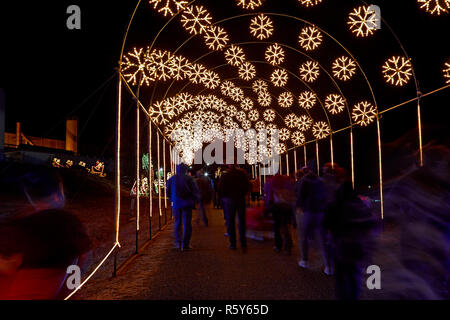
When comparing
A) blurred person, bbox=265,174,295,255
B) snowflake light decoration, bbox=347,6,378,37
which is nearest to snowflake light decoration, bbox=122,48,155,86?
blurred person, bbox=265,174,295,255

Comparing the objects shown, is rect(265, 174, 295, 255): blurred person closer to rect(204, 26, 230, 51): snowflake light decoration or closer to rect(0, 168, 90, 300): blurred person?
rect(0, 168, 90, 300): blurred person

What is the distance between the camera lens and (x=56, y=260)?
5.45 m

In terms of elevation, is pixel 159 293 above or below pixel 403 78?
below

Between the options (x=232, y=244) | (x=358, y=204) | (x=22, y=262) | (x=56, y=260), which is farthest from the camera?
(x=232, y=244)

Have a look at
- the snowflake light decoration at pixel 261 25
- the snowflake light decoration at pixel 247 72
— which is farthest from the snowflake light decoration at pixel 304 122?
the snowflake light decoration at pixel 261 25

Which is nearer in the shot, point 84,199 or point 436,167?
point 436,167

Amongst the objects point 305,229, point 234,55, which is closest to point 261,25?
point 234,55

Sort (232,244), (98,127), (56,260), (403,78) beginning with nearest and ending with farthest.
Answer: (56,260) → (232,244) → (403,78) → (98,127)

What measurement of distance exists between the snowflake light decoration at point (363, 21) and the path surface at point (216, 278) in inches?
304

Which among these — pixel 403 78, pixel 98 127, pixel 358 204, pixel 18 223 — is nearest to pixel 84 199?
pixel 98 127

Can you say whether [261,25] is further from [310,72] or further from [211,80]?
[211,80]

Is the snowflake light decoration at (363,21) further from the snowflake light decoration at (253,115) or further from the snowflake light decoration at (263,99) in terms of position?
the snowflake light decoration at (253,115)

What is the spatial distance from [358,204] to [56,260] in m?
3.98
